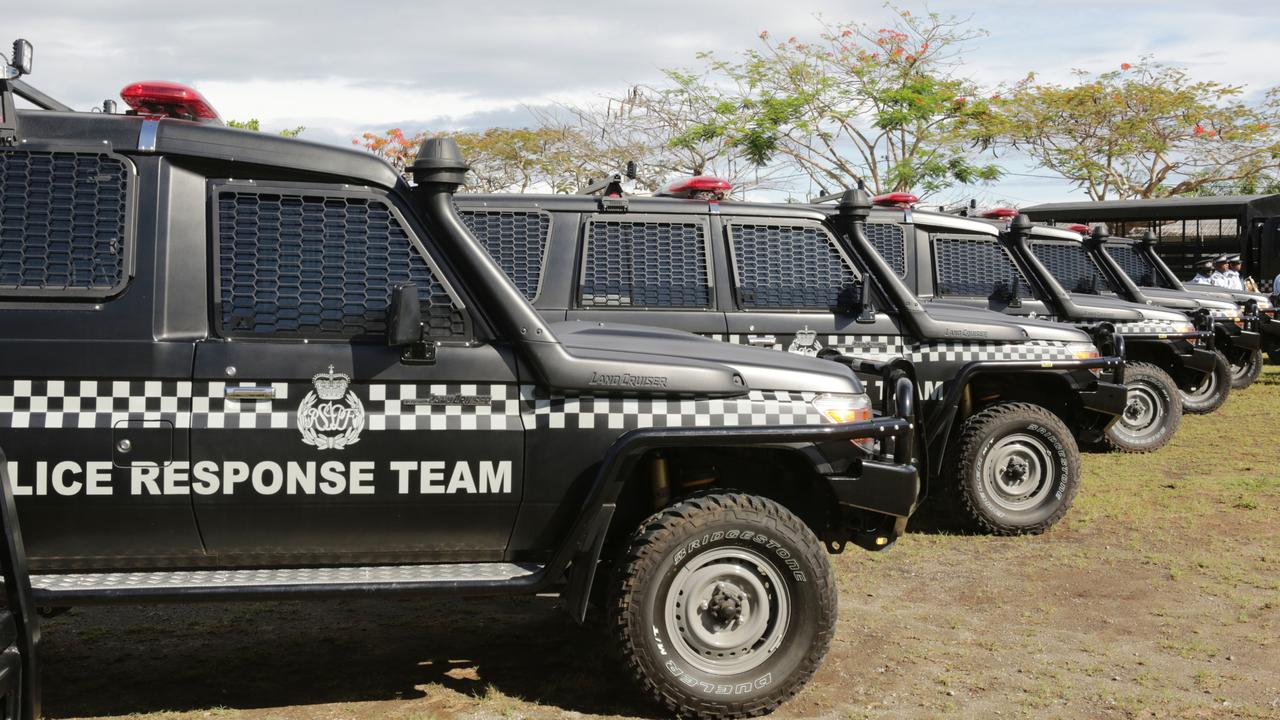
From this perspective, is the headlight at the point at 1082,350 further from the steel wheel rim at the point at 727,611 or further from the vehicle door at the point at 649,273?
the steel wheel rim at the point at 727,611

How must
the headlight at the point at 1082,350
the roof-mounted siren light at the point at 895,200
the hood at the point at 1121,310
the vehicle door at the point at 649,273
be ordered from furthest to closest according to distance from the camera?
the hood at the point at 1121,310 < the roof-mounted siren light at the point at 895,200 < the headlight at the point at 1082,350 < the vehicle door at the point at 649,273

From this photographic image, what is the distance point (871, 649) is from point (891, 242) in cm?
415

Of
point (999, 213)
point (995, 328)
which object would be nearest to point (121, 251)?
point (995, 328)

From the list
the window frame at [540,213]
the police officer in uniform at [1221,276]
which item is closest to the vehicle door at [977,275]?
the window frame at [540,213]

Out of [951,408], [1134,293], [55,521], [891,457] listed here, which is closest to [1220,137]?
[1134,293]

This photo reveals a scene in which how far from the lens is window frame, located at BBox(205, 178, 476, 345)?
3809mm

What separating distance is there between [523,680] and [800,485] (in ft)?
4.07

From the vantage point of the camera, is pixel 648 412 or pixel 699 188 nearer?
pixel 648 412

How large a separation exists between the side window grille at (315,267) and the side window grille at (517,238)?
113 inches

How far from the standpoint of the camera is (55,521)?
3.68 meters

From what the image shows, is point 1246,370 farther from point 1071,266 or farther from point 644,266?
point 644,266

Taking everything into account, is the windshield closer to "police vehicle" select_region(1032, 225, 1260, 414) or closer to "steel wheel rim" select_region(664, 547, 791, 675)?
"police vehicle" select_region(1032, 225, 1260, 414)

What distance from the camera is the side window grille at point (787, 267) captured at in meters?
6.99

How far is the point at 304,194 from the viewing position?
3.92m
